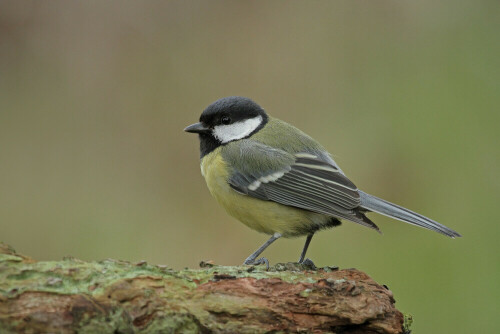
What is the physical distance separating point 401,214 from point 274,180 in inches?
29.1

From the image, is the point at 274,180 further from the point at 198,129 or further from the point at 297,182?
the point at 198,129

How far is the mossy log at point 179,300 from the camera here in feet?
6.44

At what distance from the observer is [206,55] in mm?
6281

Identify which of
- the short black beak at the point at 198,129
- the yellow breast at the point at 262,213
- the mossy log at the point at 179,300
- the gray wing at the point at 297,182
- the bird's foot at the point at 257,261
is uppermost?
the short black beak at the point at 198,129

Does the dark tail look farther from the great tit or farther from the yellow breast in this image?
the yellow breast

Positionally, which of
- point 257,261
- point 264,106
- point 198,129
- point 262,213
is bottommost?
point 257,261

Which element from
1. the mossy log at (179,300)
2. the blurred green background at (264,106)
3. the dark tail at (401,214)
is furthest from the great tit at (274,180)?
the blurred green background at (264,106)

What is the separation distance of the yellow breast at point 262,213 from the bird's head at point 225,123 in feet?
0.80

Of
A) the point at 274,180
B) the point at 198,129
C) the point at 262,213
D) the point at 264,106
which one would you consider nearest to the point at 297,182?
the point at 274,180

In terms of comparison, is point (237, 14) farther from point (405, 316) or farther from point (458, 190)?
point (405, 316)

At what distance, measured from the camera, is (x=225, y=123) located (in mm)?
3688

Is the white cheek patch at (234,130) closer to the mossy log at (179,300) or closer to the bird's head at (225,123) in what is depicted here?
the bird's head at (225,123)

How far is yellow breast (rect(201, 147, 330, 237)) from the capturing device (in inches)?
129

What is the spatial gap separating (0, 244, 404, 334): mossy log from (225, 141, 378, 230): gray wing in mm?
691
